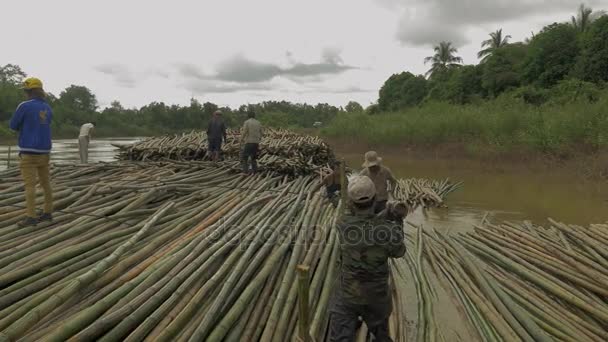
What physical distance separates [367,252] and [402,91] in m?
44.9

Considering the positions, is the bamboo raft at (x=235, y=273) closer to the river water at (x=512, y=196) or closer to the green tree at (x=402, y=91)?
the river water at (x=512, y=196)

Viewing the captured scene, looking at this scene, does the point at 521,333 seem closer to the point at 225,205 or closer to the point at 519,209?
the point at 225,205

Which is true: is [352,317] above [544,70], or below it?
below

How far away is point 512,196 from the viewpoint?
35.1ft

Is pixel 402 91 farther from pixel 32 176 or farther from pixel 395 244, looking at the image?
pixel 395 244

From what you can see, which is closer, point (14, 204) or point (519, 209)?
point (14, 204)

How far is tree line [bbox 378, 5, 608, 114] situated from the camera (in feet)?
71.3

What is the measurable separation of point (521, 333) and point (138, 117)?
6947cm

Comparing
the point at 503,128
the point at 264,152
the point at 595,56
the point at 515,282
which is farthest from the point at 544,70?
the point at 515,282

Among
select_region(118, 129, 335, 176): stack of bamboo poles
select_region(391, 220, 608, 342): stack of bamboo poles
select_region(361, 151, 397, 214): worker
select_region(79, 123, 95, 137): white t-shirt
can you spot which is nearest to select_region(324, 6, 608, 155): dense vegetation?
select_region(118, 129, 335, 176): stack of bamboo poles

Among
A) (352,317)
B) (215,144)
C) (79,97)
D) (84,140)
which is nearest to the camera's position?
(352,317)

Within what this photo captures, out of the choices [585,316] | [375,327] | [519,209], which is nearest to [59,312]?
[375,327]

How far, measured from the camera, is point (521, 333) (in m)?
2.97

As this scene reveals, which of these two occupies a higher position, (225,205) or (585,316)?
(225,205)
